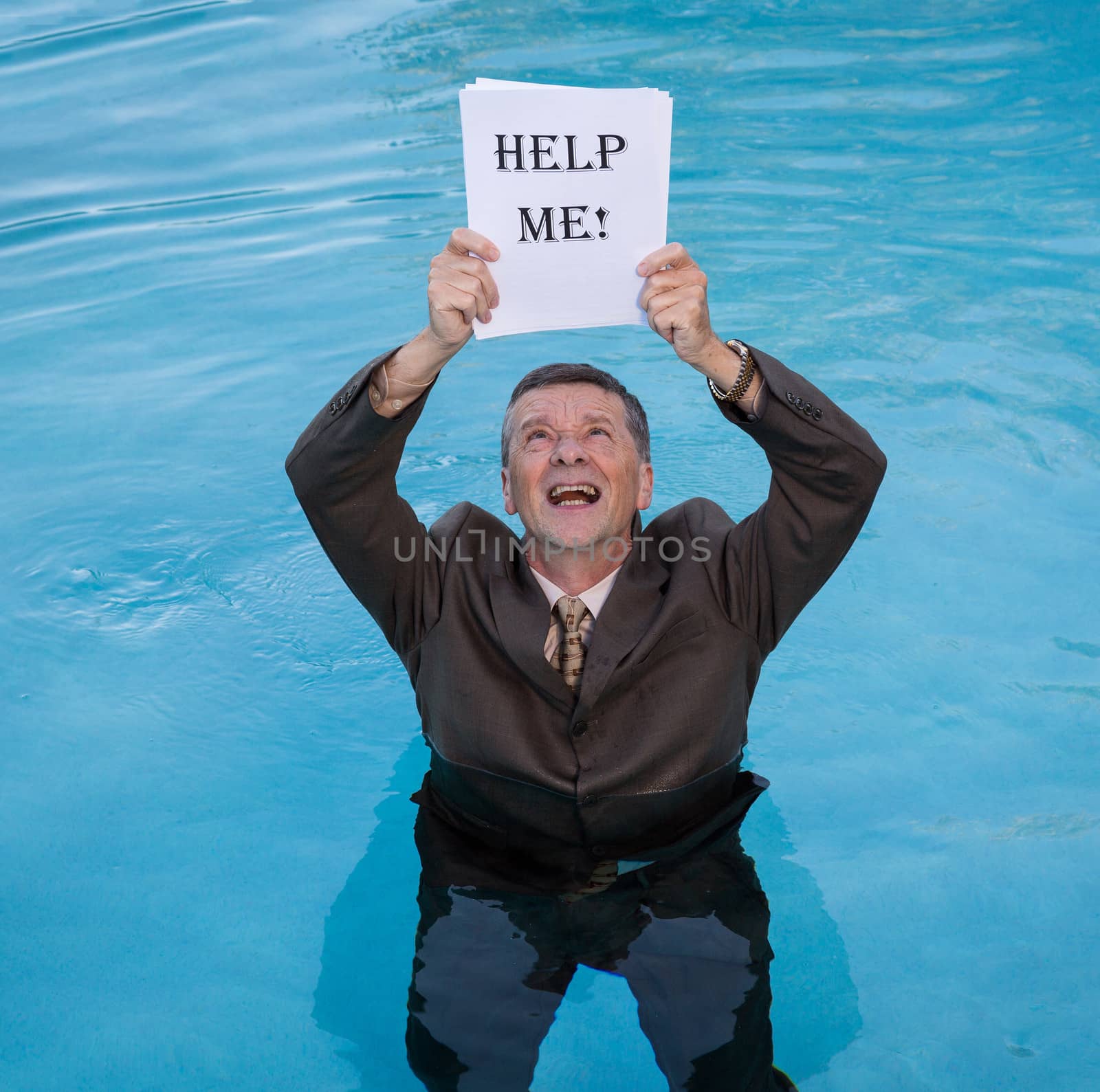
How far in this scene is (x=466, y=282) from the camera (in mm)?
1854

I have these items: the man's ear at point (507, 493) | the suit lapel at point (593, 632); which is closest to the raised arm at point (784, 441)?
the suit lapel at point (593, 632)

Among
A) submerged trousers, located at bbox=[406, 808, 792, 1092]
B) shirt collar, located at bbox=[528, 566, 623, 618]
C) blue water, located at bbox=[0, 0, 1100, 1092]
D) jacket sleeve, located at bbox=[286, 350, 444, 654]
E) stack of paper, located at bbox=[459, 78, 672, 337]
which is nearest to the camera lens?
stack of paper, located at bbox=[459, 78, 672, 337]

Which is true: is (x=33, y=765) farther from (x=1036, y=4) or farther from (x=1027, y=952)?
(x=1036, y=4)

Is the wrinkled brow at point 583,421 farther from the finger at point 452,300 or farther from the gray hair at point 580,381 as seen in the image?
the finger at point 452,300

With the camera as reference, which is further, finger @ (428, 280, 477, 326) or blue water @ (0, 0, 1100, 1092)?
blue water @ (0, 0, 1100, 1092)

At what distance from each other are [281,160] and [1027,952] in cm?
667

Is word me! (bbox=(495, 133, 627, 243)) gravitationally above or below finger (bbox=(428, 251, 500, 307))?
above

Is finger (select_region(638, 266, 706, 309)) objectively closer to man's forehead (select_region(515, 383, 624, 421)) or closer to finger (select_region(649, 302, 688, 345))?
finger (select_region(649, 302, 688, 345))

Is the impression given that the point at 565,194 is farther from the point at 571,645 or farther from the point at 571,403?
the point at 571,645

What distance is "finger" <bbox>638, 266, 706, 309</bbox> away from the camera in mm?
1881

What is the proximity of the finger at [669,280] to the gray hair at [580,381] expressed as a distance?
36 cm

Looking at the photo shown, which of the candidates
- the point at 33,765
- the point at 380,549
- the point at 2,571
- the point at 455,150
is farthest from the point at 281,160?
the point at 380,549

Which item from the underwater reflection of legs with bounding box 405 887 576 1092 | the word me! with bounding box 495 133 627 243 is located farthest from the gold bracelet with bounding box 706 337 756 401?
the underwater reflection of legs with bounding box 405 887 576 1092

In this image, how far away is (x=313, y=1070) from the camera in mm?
2471
